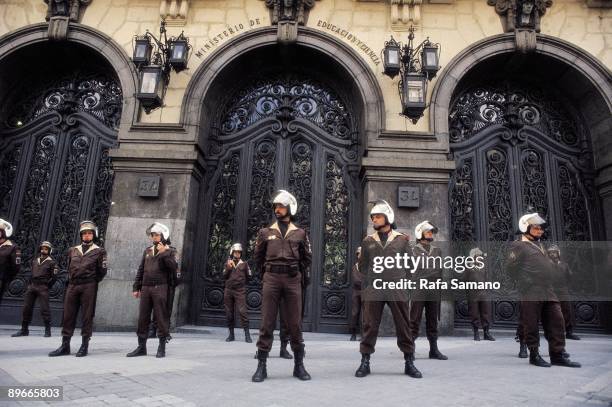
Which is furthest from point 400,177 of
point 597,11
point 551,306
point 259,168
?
point 597,11

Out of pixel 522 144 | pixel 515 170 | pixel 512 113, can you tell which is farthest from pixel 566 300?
pixel 512 113

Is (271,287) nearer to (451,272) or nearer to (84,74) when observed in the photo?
(451,272)

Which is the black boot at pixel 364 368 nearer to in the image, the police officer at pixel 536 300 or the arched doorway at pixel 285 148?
the police officer at pixel 536 300

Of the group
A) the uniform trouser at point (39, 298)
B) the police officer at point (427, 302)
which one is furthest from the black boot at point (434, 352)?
the uniform trouser at point (39, 298)

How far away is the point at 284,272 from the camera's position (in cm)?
484

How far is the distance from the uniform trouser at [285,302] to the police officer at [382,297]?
2.59ft

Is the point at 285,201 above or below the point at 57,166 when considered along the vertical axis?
below

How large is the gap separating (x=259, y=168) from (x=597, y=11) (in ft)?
30.3

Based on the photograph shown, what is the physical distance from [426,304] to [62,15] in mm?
10896

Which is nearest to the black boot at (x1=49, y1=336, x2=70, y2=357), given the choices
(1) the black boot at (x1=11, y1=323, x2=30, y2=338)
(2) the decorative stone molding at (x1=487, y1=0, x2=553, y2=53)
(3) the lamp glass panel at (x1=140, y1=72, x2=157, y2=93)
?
(1) the black boot at (x1=11, y1=323, x2=30, y2=338)

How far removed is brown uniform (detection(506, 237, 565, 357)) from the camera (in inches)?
225

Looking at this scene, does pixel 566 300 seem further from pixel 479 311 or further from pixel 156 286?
pixel 156 286

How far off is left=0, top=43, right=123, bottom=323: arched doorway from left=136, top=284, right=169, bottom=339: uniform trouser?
512 centimetres

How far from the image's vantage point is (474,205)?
1045cm
